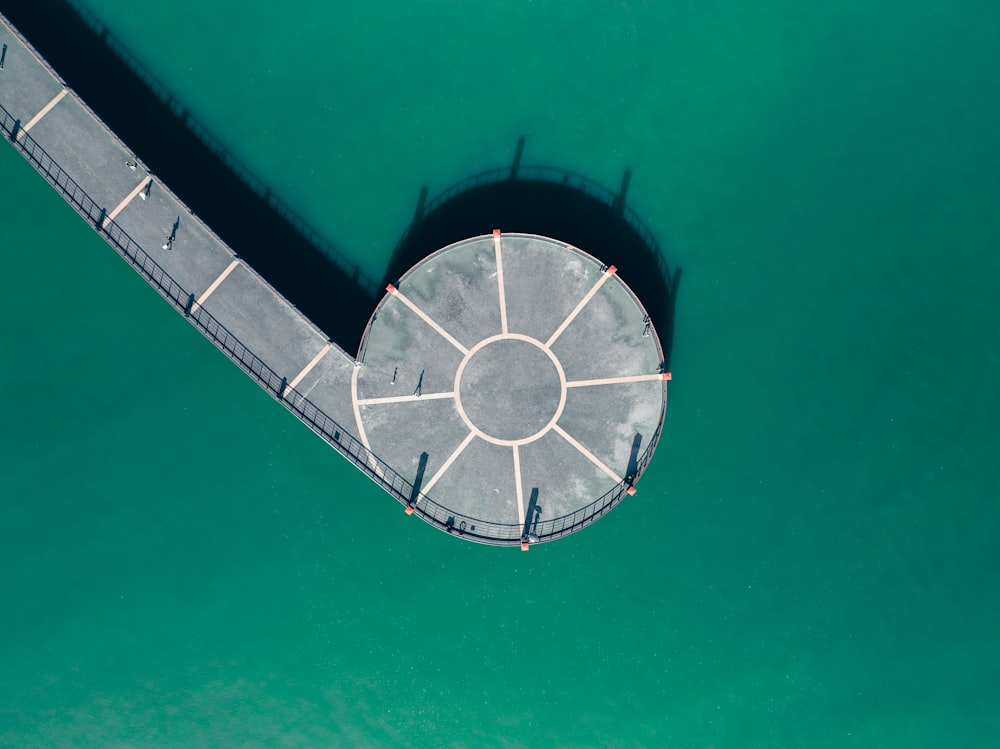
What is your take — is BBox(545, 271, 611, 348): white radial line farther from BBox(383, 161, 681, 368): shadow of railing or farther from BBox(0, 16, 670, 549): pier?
BBox(383, 161, 681, 368): shadow of railing

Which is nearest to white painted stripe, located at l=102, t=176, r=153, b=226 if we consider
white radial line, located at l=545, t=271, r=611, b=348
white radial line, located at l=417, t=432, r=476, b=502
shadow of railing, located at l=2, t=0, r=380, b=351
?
shadow of railing, located at l=2, t=0, r=380, b=351

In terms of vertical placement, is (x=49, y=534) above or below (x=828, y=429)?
below

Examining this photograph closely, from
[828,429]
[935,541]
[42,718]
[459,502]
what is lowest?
[42,718]

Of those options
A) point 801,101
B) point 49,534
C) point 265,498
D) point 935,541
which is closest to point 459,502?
point 265,498

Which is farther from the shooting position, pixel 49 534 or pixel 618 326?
pixel 49 534

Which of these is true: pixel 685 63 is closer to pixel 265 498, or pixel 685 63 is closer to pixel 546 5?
pixel 546 5

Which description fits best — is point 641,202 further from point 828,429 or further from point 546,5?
point 828,429

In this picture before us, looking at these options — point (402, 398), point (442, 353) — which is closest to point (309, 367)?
point (402, 398)
